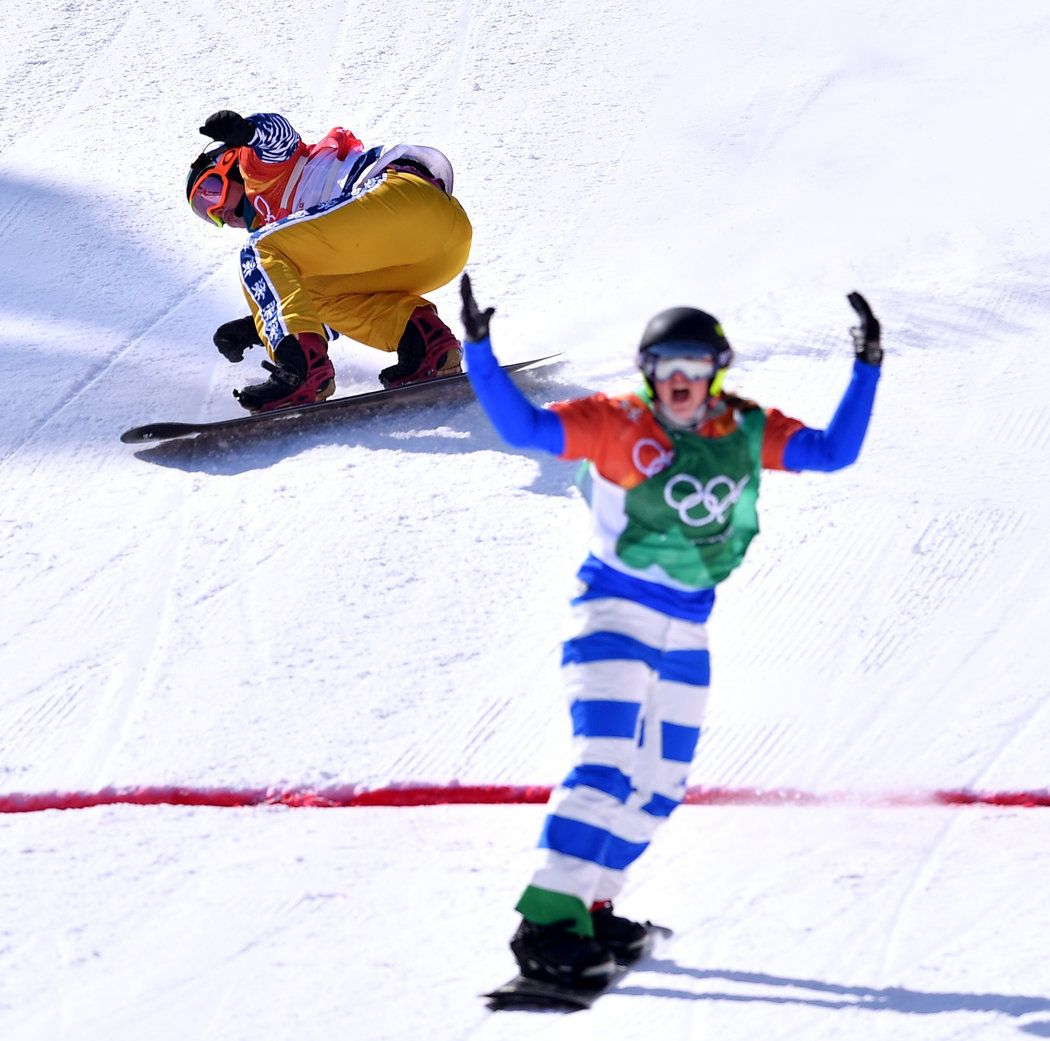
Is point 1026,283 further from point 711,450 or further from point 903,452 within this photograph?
point 711,450

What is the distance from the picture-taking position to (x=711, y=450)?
3.32 metres

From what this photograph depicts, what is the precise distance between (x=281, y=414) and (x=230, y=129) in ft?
3.40

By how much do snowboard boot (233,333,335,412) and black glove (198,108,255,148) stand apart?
2.41ft

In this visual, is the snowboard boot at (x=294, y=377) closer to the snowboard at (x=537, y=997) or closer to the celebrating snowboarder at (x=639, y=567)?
the celebrating snowboarder at (x=639, y=567)

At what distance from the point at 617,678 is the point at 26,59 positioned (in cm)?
809

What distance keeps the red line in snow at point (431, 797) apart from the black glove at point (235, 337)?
252 cm

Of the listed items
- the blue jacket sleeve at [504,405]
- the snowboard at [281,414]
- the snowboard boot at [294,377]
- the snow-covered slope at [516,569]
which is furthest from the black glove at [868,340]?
the snowboard boot at [294,377]

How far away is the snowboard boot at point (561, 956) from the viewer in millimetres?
3172

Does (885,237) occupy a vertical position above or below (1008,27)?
below

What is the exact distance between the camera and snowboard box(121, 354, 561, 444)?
5936mm

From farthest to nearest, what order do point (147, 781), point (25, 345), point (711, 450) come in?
point (25, 345), point (147, 781), point (711, 450)

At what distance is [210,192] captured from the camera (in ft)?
20.3

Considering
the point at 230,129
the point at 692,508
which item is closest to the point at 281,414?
the point at 230,129

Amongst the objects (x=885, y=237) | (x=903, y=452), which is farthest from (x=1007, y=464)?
(x=885, y=237)
